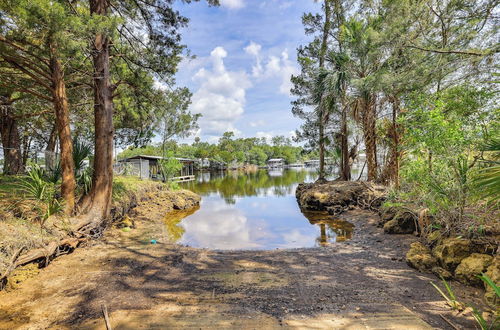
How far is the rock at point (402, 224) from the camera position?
18.1ft

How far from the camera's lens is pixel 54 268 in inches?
147

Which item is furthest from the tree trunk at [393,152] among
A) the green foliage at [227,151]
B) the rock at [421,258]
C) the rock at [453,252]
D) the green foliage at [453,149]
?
the green foliage at [227,151]

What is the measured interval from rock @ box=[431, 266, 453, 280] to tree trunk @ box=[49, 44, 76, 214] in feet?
22.2

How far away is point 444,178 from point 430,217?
125cm

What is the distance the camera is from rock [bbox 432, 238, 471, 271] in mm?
3379

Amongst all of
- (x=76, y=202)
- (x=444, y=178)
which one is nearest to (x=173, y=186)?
(x=76, y=202)

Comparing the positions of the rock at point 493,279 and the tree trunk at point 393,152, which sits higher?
the tree trunk at point 393,152

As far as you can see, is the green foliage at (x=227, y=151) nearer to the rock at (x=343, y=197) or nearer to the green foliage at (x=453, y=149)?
the rock at (x=343, y=197)

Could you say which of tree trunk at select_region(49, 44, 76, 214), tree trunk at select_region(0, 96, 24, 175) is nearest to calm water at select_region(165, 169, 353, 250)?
tree trunk at select_region(49, 44, 76, 214)

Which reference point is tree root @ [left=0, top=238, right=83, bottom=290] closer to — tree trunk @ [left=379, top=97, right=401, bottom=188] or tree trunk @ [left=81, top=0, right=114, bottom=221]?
tree trunk @ [left=81, top=0, right=114, bottom=221]

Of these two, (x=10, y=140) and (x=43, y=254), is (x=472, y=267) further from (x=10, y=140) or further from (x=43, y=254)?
(x=10, y=140)

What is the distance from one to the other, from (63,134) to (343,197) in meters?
9.14

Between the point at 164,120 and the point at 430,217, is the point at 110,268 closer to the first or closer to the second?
the point at 430,217

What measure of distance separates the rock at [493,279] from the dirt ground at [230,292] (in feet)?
0.56
